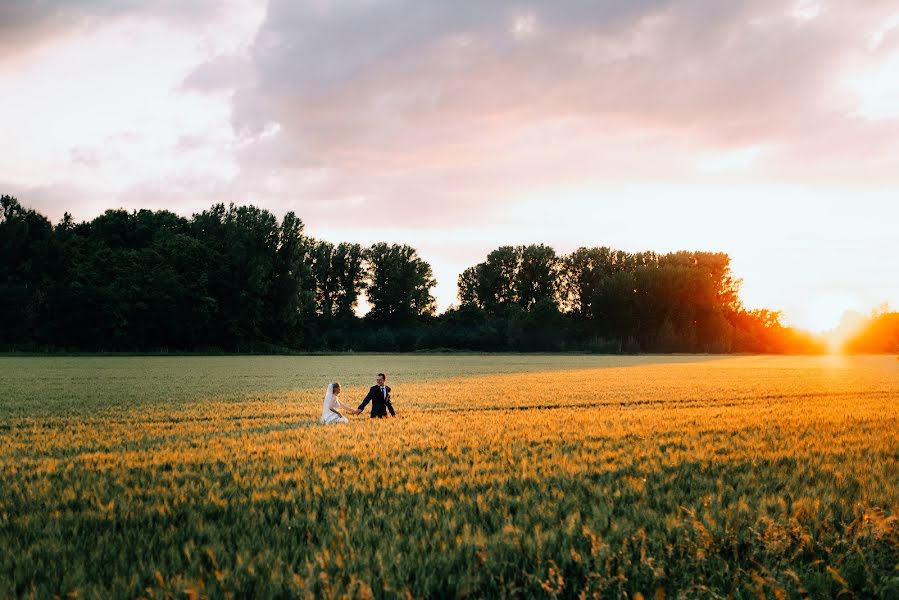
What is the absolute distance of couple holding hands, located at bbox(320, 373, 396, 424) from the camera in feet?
52.7

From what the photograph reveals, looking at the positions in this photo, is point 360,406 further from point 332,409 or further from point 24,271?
point 24,271

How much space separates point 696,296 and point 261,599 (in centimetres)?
12336

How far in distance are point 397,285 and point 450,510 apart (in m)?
128

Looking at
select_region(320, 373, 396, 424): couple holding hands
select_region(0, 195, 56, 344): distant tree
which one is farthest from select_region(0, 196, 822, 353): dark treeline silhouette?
select_region(320, 373, 396, 424): couple holding hands

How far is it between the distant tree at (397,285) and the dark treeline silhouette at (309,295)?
316mm

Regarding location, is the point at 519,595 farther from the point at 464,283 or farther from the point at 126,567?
the point at 464,283

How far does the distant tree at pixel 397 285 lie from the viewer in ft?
438

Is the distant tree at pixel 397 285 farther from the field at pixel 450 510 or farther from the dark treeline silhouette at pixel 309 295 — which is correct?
the field at pixel 450 510

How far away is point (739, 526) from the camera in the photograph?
6.34 m

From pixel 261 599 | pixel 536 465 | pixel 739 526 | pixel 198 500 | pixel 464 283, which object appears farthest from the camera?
pixel 464 283

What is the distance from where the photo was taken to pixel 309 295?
10781 cm

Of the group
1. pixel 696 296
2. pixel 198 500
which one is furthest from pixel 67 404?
pixel 696 296

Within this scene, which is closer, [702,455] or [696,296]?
[702,455]

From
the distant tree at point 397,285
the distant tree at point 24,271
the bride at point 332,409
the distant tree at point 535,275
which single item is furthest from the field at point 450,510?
the distant tree at point 535,275
